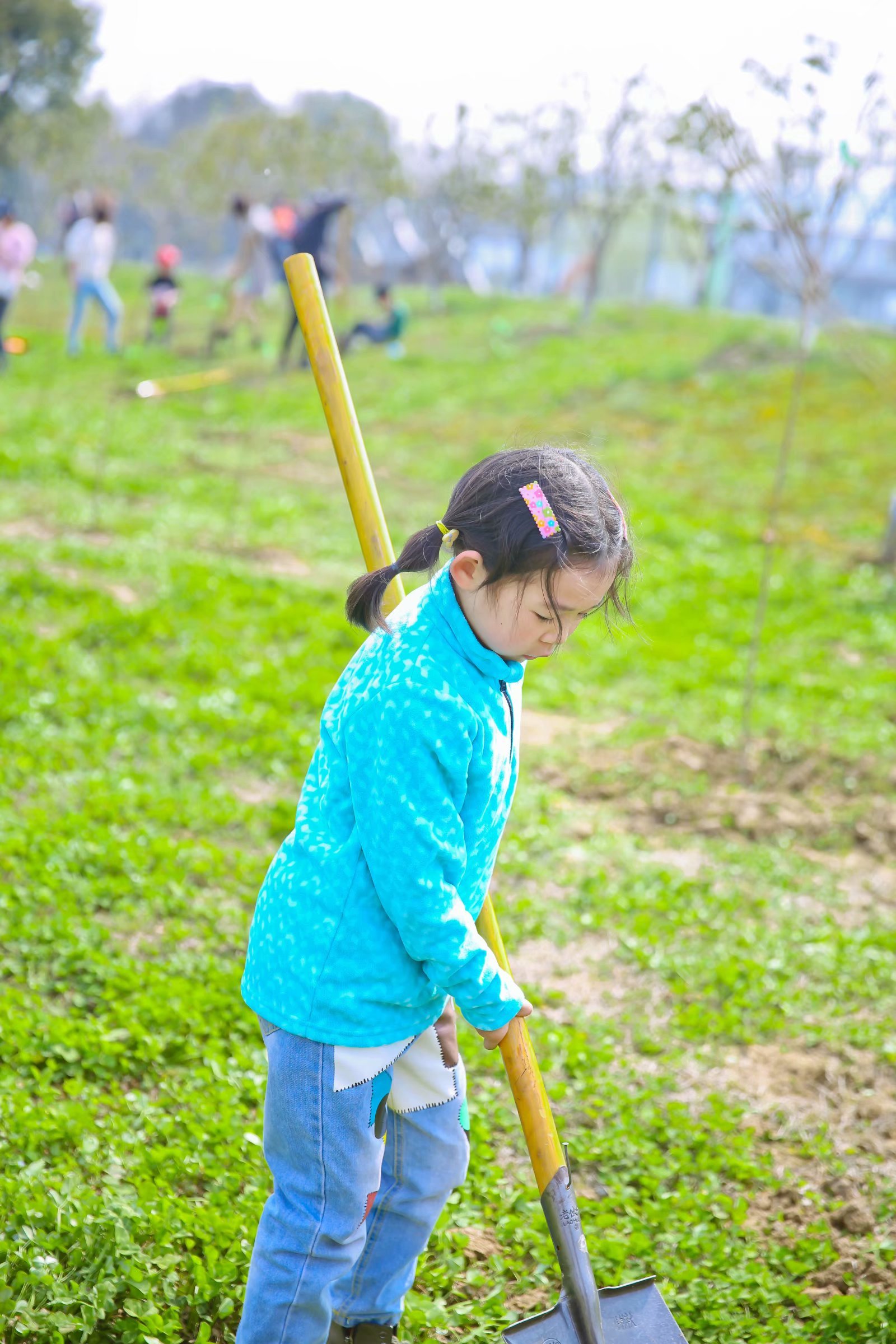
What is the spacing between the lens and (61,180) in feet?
104

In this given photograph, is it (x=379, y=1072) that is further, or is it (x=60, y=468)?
(x=60, y=468)

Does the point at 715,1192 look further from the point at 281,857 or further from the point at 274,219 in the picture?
the point at 274,219

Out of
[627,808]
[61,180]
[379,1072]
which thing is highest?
[61,180]

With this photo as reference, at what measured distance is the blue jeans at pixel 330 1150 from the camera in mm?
1764

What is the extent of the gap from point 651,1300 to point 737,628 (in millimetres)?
5637

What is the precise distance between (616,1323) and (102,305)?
1447cm

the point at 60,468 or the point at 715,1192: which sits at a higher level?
the point at 60,468

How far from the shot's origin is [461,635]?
1.70 metres

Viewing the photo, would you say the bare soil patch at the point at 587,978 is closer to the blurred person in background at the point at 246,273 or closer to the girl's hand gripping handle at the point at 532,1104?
the girl's hand gripping handle at the point at 532,1104

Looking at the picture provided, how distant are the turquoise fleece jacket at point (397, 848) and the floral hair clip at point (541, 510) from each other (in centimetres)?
17

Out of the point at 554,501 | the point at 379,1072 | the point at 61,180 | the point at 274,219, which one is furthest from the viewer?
the point at 61,180

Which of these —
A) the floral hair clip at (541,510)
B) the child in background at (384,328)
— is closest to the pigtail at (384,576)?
the floral hair clip at (541,510)

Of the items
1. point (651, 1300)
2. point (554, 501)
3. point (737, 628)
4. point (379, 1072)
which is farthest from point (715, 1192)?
point (737, 628)

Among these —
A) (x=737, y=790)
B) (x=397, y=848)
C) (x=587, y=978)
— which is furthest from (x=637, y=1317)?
(x=737, y=790)
